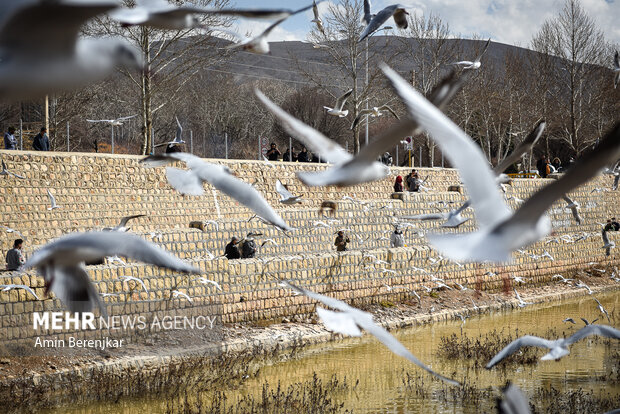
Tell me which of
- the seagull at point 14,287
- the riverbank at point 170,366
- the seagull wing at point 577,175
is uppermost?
the seagull wing at point 577,175

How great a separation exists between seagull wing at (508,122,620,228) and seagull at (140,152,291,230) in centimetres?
153

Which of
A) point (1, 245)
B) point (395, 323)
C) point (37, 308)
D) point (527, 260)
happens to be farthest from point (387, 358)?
point (527, 260)

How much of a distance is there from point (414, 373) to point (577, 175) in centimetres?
1098

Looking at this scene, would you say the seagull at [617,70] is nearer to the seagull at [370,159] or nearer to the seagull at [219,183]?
the seagull at [219,183]

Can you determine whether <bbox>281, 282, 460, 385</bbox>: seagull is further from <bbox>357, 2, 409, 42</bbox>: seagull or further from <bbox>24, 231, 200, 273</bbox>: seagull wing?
<bbox>357, 2, 409, 42</bbox>: seagull

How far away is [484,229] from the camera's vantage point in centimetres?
256

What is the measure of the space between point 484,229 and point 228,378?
971 cm

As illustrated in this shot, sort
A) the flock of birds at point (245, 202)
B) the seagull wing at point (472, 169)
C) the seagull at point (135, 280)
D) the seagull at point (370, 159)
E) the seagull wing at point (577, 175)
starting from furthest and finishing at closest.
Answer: the seagull at point (135, 280) < the seagull at point (370, 159) < the seagull wing at point (472, 169) < the seagull wing at point (577, 175) < the flock of birds at point (245, 202)

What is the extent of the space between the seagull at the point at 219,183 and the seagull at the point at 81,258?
0.87 meters

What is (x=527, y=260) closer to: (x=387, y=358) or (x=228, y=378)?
(x=387, y=358)

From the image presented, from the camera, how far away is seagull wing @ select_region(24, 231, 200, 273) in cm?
261

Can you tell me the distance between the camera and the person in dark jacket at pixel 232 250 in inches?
575

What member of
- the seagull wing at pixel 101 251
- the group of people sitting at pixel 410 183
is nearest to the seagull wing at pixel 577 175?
the seagull wing at pixel 101 251

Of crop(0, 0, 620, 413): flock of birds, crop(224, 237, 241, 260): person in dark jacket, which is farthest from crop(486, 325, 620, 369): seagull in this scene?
crop(224, 237, 241, 260): person in dark jacket
